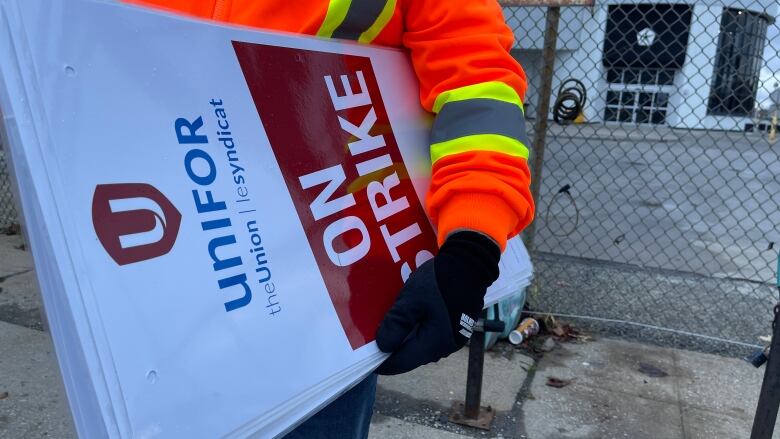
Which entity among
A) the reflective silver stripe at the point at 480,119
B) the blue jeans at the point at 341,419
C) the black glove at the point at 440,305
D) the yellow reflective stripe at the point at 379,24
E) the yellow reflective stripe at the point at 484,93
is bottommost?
the blue jeans at the point at 341,419

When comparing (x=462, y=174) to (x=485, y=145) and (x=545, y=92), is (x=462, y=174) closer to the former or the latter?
(x=485, y=145)

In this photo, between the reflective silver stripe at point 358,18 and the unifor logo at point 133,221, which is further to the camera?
the reflective silver stripe at point 358,18

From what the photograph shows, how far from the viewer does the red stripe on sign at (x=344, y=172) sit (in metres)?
1.20

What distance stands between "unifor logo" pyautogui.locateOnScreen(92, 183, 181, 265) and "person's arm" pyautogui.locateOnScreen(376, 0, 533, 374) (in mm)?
483

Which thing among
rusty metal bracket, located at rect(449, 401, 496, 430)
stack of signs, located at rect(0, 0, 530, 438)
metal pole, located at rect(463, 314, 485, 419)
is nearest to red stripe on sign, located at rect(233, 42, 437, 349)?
stack of signs, located at rect(0, 0, 530, 438)

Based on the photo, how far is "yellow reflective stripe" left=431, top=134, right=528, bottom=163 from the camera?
4.22 ft

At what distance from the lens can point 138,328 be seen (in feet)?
2.95

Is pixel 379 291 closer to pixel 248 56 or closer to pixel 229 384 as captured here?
pixel 229 384

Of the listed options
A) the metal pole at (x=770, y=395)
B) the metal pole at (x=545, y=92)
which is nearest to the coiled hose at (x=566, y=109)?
the metal pole at (x=545, y=92)

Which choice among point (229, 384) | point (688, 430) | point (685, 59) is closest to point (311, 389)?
point (229, 384)

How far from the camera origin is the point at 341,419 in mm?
1428

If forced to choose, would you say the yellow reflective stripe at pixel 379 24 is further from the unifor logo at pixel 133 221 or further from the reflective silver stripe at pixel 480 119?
the unifor logo at pixel 133 221

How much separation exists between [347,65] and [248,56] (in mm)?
260

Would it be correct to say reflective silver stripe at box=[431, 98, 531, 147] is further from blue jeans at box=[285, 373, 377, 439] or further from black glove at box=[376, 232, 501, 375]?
blue jeans at box=[285, 373, 377, 439]
